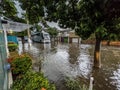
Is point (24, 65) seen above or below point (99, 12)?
below

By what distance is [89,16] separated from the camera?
8.57 meters

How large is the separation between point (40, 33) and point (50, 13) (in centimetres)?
2177

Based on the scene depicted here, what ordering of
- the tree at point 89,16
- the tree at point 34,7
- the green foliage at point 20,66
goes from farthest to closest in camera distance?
the tree at point 34,7 → the tree at point 89,16 → the green foliage at point 20,66

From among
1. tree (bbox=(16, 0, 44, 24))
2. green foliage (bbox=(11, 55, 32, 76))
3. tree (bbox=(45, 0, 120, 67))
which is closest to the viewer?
green foliage (bbox=(11, 55, 32, 76))

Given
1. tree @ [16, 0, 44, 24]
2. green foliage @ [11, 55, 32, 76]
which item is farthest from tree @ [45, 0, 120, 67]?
green foliage @ [11, 55, 32, 76]

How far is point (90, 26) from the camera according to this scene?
27.5 feet

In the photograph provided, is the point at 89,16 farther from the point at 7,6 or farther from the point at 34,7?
the point at 7,6

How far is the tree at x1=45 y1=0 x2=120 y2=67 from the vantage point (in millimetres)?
7922

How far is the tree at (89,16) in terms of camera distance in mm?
7922

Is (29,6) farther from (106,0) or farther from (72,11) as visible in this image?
(106,0)

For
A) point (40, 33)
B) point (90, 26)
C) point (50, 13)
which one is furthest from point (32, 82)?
point (40, 33)

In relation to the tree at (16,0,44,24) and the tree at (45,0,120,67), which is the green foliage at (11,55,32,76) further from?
the tree at (16,0,44,24)

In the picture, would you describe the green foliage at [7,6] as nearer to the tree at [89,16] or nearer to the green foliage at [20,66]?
the tree at [89,16]

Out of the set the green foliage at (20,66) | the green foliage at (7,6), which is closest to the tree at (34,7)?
the green foliage at (7,6)
